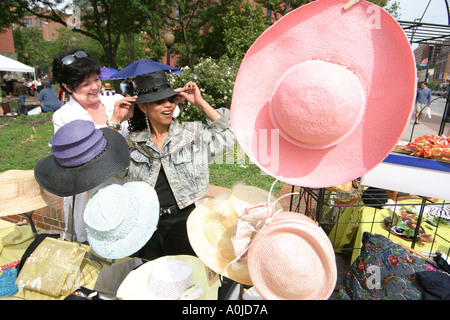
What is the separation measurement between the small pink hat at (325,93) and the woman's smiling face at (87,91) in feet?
5.11

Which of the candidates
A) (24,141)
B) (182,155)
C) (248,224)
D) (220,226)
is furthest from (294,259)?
(24,141)

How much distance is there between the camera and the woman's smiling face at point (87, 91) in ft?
7.14

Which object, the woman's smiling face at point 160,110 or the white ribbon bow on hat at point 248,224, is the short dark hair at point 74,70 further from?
the white ribbon bow on hat at point 248,224

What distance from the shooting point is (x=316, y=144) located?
1.12 m

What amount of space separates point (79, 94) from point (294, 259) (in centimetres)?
215

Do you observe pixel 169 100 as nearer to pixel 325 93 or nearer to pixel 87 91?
pixel 87 91

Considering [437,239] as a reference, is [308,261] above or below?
above

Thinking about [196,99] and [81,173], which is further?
[196,99]

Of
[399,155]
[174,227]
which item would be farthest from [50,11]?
[399,155]

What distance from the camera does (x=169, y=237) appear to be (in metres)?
1.94

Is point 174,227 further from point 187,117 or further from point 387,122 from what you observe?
point 187,117

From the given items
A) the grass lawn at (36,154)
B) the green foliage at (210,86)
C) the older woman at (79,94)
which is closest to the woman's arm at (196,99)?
the older woman at (79,94)

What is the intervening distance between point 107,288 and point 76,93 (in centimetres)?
158

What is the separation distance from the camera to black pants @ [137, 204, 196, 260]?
191 cm
